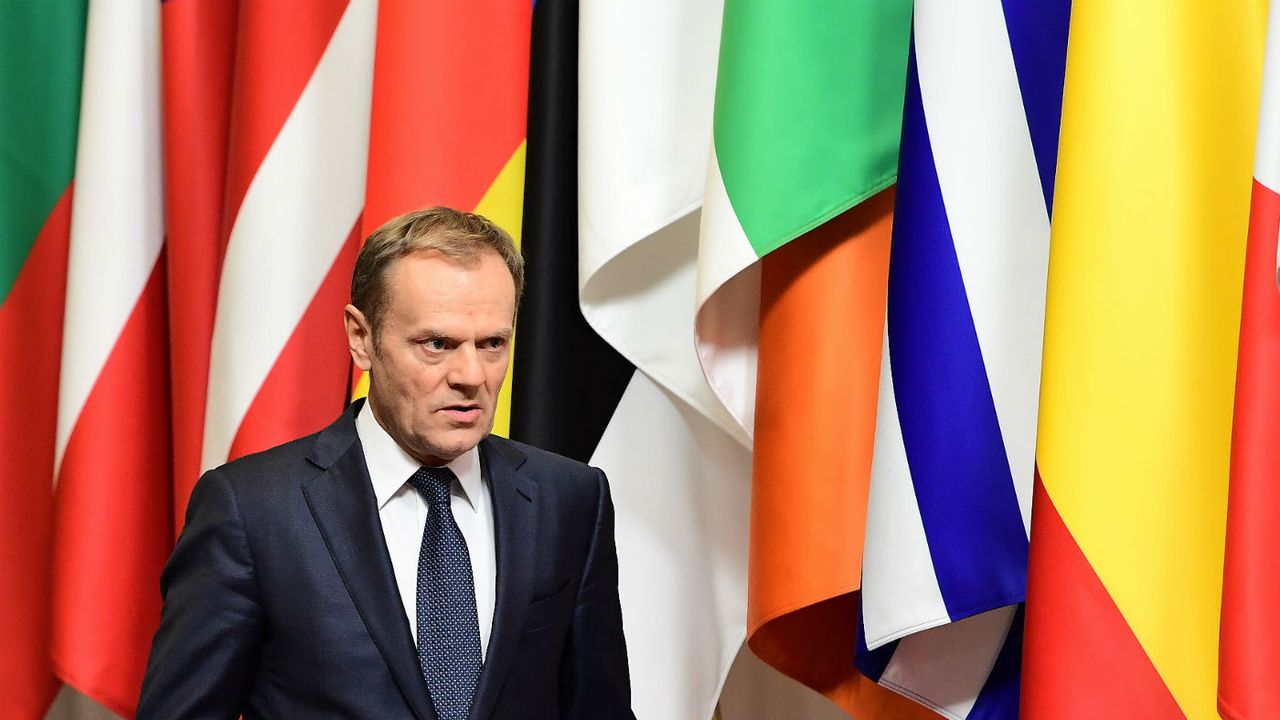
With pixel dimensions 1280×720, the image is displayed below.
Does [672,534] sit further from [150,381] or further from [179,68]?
[179,68]

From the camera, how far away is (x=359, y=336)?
1.01 metres

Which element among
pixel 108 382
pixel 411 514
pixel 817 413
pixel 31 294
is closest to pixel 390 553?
pixel 411 514

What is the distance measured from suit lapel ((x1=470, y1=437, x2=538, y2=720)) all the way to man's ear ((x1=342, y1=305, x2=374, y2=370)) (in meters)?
0.12

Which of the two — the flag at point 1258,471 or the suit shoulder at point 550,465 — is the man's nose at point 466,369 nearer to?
the suit shoulder at point 550,465

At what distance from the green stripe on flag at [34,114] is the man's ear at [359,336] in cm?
81

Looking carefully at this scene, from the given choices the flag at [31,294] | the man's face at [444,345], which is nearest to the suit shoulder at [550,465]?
the man's face at [444,345]

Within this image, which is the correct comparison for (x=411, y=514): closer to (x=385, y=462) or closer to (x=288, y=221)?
(x=385, y=462)

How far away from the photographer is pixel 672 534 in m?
1.53

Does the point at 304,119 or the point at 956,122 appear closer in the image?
the point at 956,122

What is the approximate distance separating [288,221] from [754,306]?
51cm

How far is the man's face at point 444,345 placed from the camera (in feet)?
3.13

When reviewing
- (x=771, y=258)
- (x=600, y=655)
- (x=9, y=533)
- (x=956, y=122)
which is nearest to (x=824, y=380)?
(x=771, y=258)

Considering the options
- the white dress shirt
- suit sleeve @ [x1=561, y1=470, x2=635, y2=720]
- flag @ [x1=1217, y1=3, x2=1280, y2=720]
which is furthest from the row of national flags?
the white dress shirt

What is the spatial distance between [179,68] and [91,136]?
0.12m
